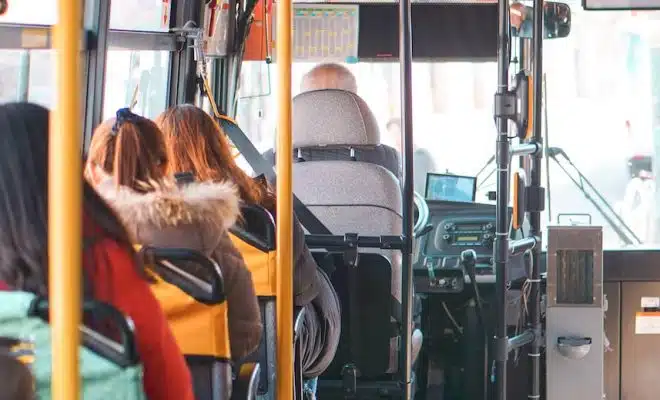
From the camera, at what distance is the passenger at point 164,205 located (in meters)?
2.39

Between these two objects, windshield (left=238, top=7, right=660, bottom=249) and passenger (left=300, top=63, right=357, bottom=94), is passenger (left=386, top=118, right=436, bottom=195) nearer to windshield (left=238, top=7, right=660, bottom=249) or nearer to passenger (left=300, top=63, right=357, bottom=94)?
windshield (left=238, top=7, right=660, bottom=249)

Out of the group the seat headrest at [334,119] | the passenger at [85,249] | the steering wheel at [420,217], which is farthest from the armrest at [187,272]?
the steering wheel at [420,217]

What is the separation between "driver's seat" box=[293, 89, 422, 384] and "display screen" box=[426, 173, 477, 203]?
1.07 m

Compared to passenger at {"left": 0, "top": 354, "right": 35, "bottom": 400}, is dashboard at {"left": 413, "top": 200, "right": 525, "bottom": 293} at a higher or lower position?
higher

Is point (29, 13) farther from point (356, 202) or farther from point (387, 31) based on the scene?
point (387, 31)

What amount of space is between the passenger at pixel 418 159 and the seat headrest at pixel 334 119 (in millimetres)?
1266

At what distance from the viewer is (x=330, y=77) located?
4516 millimetres

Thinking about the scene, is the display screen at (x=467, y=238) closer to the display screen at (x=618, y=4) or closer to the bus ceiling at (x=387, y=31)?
the bus ceiling at (x=387, y=31)

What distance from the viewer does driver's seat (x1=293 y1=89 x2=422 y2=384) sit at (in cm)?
381

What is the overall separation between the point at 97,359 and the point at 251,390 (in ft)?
2.97

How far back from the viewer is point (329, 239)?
3604mm

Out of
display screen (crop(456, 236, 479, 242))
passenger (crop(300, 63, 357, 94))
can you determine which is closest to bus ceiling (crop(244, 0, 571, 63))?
passenger (crop(300, 63, 357, 94))

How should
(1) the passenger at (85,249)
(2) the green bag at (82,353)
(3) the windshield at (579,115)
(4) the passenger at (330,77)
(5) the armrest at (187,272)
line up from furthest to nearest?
1. (3) the windshield at (579,115)
2. (4) the passenger at (330,77)
3. (5) the armrest at (187,272)
4. (1) the passenger at (85,249)
5. (2) the green bag at (82,353)

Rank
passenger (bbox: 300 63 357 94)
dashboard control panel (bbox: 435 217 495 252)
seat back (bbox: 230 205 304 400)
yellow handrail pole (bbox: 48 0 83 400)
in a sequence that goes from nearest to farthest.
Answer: yellow handrail pole (bbox: 48 0 83 400)
seat back (bbox: 230 205 304 400)
passenger (bbox: 300 63 357 94)
dashboard control panel (bbox: 435 217 495 252)
